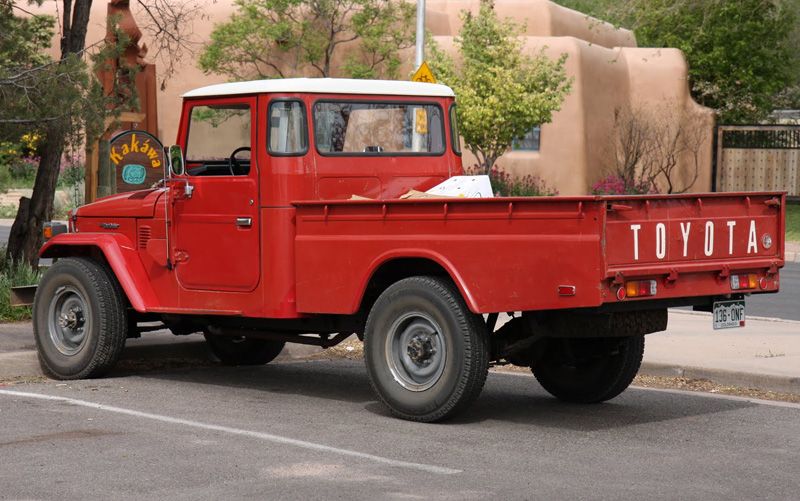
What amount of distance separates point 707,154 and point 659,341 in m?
28.0

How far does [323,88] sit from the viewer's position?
390 inches

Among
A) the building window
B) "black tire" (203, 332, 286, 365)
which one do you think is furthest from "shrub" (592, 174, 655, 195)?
"black tire" (203, 332, 286, 365)

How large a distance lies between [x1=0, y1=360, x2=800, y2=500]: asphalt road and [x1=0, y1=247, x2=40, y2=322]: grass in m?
3.18

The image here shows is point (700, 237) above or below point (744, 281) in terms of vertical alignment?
above

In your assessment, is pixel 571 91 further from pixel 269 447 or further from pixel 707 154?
pixel 269 447

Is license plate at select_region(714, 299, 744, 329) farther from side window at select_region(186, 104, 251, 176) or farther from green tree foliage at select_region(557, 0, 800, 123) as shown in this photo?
green tree foliage at select_region(557, 0, 800, 123)

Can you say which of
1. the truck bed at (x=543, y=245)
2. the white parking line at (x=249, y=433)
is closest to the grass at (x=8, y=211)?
the white parking line at (x=249, y=433)

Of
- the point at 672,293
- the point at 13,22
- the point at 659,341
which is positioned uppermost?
the point at 13,22

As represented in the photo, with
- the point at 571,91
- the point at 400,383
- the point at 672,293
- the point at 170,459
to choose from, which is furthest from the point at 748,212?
the point at 571,91

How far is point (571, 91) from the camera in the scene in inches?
1389

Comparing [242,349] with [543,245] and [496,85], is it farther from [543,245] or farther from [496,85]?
[496,85]

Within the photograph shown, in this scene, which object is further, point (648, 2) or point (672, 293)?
point (648, 2)

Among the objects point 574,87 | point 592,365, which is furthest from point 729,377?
point 574,87

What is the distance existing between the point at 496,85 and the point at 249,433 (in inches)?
955
